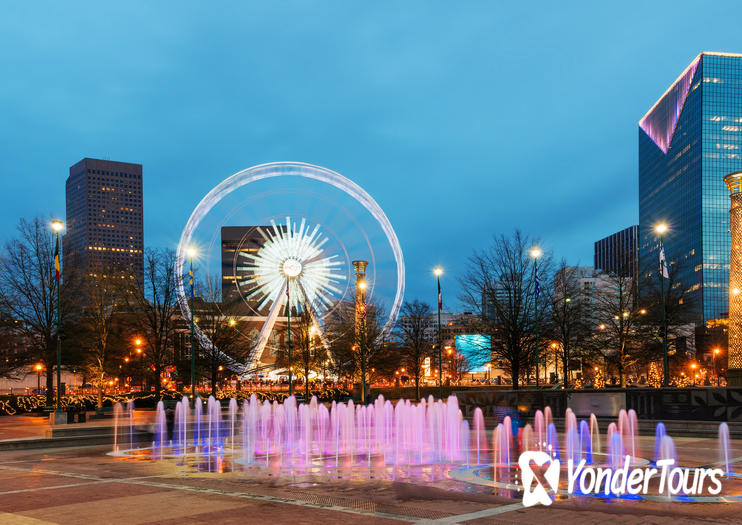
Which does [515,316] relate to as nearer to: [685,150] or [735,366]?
[735,366]

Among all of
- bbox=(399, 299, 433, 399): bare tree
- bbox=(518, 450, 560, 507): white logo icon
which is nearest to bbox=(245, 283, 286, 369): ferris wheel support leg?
bbox=(399, 299, 433, 399): bare tree

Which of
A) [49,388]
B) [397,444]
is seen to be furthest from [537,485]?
[49,388]

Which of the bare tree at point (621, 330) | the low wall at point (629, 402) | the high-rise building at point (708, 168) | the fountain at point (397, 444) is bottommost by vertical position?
the fountain at point (397, 444)

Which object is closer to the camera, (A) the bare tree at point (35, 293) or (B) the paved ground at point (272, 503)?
(B) the paved ground at point (272, 503)

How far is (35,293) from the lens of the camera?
43.2 meters

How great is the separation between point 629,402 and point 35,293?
115 ft

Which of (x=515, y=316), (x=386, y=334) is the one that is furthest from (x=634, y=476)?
(x=386, y=334)

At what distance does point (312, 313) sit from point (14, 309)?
19.5 m

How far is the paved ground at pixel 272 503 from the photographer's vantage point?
35.4 feet

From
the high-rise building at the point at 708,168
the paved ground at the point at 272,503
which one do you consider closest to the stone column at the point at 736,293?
the paved ground at the point at 272,503

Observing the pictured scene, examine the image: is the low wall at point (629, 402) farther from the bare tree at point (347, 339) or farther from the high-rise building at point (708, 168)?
the high-rise building at point (708, 168)

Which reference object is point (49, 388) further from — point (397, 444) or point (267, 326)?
point (397, 444)

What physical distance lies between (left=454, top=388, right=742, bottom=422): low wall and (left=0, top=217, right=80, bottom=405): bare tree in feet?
84.4

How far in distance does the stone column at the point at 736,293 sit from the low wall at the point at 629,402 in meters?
5.03
